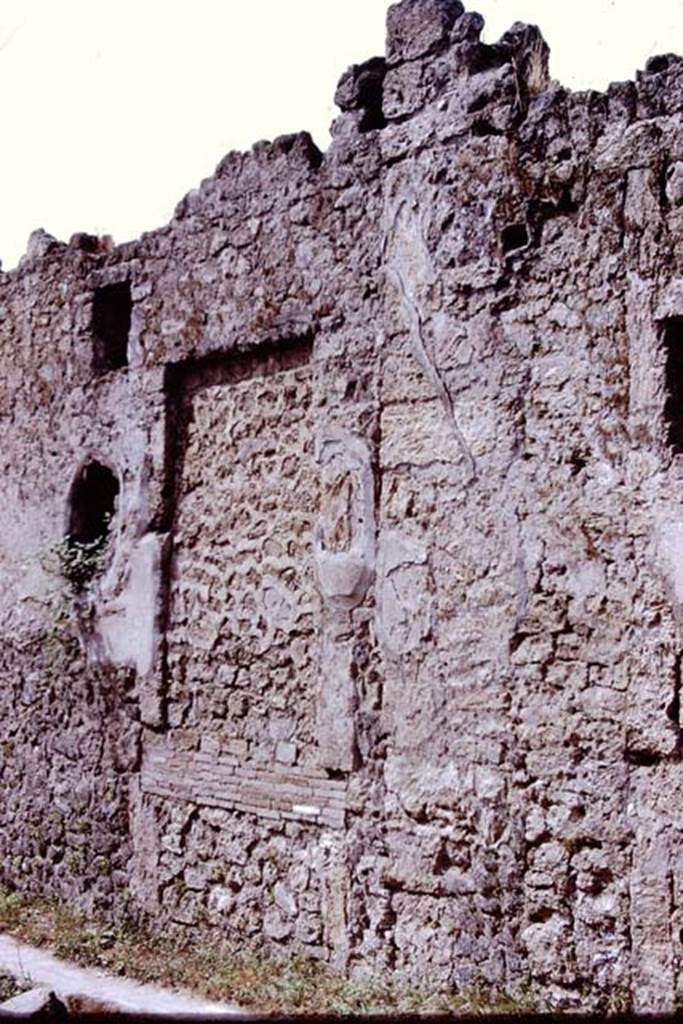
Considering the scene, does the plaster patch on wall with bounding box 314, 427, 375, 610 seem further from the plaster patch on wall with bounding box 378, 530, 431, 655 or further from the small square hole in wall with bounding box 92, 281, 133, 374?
the small square hole in wall with bounding box 92, 281, 133, 374

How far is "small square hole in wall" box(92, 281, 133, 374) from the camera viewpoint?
24.3 feet

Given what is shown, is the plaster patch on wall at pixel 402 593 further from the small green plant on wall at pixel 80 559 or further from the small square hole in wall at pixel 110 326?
the small square hole in wall at pixel 110 326

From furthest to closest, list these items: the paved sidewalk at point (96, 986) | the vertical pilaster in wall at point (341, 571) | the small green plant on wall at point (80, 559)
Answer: the small green plant on wall at point (80, 559)
the vertical pilaster in wall at point (341, 571)
the paved sidewalk at point (96, 986)

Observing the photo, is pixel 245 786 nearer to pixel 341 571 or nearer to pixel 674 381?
pixel 341 571

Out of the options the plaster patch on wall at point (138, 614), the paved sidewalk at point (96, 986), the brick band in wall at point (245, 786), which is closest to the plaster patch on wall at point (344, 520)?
the brick band in wall at point (245, 786)

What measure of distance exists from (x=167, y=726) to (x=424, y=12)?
3384mm

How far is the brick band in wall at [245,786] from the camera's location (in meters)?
5.90

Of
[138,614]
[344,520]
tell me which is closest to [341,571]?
[344,520]

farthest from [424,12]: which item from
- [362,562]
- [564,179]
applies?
[362,562]

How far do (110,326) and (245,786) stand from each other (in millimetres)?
2598

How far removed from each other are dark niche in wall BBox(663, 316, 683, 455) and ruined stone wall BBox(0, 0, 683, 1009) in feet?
0.06

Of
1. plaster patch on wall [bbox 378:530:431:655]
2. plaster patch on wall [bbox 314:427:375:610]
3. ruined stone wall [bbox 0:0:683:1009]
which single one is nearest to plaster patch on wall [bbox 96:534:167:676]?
ruined stone wall [bbox 0:0:683:1009]

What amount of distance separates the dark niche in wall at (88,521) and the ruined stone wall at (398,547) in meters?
0.12

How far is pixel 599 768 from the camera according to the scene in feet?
16.2
